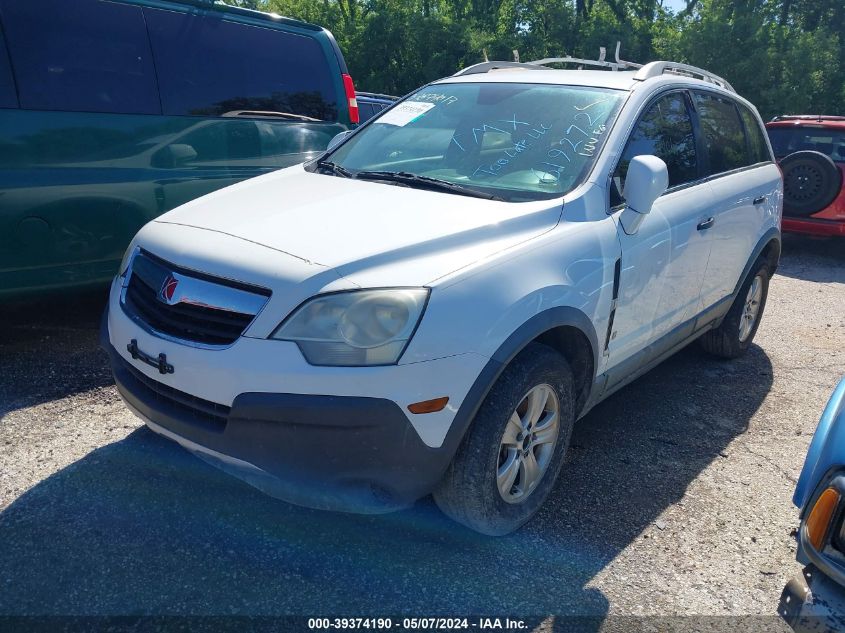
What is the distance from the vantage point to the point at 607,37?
24.6m

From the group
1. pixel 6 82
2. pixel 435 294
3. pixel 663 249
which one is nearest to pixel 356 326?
pixel 435 294

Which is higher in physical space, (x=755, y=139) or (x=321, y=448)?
(x=755, y=139)

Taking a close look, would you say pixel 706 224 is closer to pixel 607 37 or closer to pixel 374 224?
pixel 374 224

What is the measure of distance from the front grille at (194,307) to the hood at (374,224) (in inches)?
8.7

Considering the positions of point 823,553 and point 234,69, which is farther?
point 234,69

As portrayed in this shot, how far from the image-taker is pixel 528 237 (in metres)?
2.72

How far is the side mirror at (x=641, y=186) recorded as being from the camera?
3.03 m

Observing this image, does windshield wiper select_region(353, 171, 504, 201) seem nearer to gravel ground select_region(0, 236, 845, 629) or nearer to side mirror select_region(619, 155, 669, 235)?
side mirror select_region(619, 155, 669, 235)

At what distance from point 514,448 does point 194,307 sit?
4.18 feet

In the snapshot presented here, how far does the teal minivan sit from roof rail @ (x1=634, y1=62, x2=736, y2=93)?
99.0 inches

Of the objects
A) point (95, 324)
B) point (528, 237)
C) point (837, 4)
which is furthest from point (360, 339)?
point (837, 4)

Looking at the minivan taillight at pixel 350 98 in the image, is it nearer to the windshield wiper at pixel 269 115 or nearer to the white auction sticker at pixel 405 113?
the windshield wiper at pixel 269 115

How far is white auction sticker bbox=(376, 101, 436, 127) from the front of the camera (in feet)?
12.6

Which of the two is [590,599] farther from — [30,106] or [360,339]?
[30,106]
